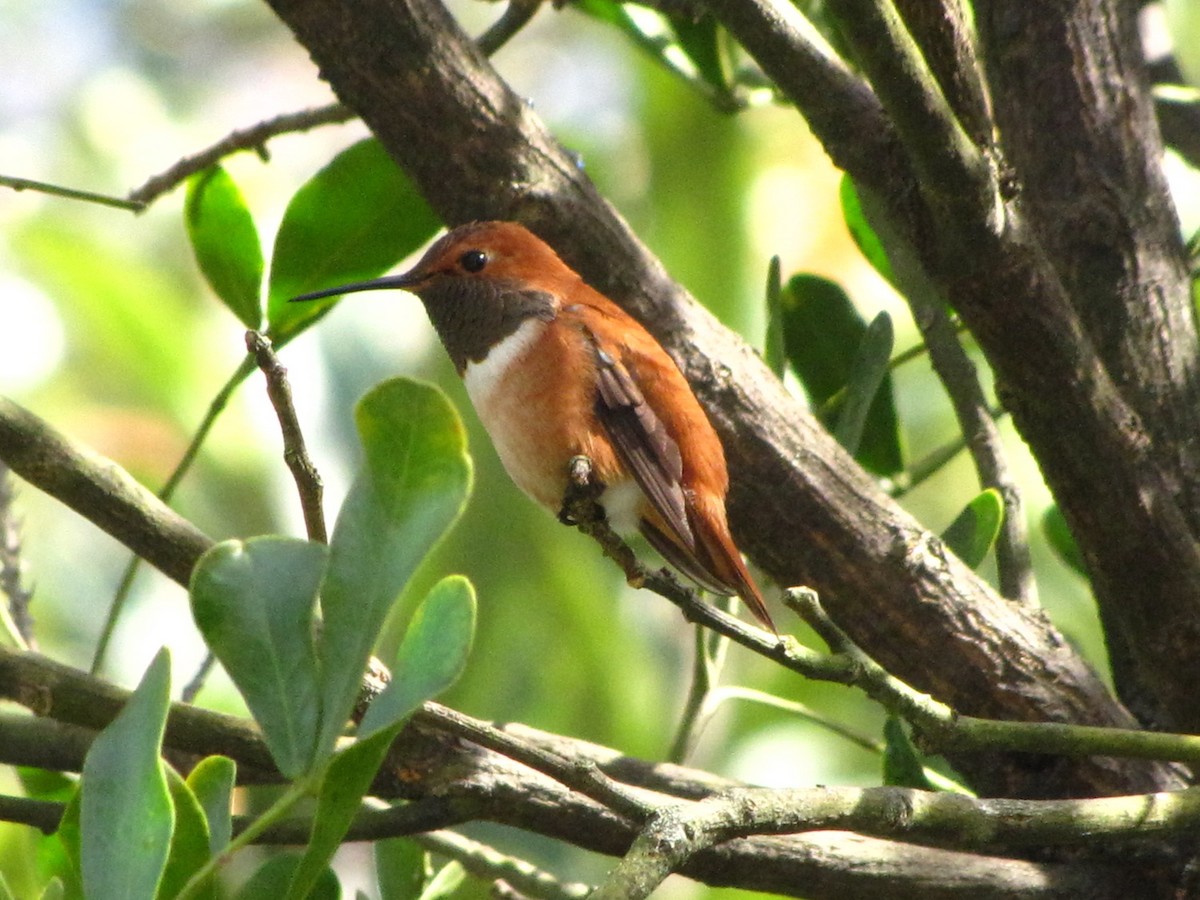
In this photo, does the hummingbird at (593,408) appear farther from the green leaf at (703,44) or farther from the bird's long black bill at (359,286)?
the green leaf at (703,44)

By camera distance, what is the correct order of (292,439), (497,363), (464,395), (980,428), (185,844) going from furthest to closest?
(464,395), (497,363), (980,428), (292,439), (185,844)

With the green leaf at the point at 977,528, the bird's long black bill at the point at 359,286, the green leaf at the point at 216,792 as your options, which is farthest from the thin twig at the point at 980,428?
the green leaf at the point at 216,792

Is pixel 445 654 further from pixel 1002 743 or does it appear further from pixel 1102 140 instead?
pixel 1102 140

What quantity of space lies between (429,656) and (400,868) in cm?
89

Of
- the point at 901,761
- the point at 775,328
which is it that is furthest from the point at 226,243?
the point at 901,761

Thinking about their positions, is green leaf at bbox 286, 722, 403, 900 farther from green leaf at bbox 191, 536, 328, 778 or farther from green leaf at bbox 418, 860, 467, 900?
green leaf at bbox 418, 860, 467, 900

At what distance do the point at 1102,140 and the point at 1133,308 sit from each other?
237 millimetres

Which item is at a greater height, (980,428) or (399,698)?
(980,428)

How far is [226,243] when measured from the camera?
6.49 ft

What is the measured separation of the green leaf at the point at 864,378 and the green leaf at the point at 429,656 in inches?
43.2

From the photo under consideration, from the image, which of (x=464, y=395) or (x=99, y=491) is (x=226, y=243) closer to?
(x=99, y=491)

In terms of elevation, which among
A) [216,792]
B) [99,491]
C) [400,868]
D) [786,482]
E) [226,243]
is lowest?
[400,868]

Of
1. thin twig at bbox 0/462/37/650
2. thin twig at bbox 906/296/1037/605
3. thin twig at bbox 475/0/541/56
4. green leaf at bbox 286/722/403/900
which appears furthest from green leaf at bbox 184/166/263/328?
green leaf at bbox 286/722/403/900

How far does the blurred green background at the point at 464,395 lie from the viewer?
10.4 feet
